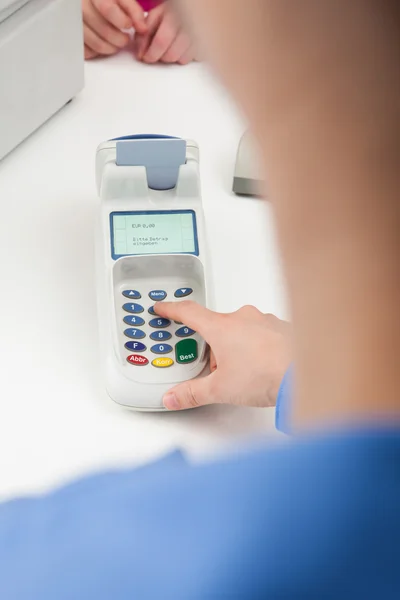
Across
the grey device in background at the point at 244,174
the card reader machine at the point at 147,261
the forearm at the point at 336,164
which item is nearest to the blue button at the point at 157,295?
the card reader machine at the point at 147,261

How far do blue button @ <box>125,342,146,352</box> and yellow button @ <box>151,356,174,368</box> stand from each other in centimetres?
1

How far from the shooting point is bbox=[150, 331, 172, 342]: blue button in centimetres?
64

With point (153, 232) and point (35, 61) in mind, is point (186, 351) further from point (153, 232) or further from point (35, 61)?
point (35, 61)

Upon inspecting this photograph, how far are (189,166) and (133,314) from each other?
0.48ft

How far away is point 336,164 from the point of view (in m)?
0.20

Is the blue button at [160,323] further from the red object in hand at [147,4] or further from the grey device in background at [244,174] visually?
the red object in hand at [147,4]

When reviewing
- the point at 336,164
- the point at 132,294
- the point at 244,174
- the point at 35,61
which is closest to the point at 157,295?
the point at 132,294

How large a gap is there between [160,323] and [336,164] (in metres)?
Result: 0.46

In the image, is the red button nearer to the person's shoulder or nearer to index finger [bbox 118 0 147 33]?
the person's shoulder

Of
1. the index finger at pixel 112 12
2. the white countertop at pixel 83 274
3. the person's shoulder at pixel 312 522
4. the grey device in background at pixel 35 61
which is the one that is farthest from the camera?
the index finger at pixel 112 12

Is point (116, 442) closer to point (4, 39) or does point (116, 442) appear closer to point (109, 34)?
point (4, 39)

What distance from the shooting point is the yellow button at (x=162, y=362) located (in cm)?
62

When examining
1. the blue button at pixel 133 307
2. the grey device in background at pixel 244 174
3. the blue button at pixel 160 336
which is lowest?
the blue button at pixel 160 336

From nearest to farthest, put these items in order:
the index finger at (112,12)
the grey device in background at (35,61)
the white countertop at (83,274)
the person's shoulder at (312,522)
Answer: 1. the person's shoulder at (312,522)
2. the white countertop at (83,274)
3. the grey device in background at (35,61)
4. the index finger at (112,12)
